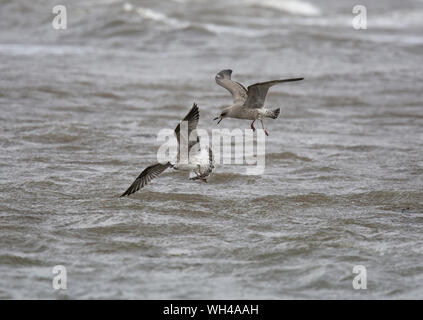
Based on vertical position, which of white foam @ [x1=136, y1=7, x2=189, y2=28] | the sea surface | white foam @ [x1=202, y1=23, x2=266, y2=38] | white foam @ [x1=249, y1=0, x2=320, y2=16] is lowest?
the sea surface

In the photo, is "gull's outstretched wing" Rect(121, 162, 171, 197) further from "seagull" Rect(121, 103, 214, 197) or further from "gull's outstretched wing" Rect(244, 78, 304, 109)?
"gull's outstretched wing" Rect(244, 78, 304, 109)

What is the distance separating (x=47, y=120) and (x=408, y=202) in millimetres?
5260

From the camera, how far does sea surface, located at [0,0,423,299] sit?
6047 millimetres

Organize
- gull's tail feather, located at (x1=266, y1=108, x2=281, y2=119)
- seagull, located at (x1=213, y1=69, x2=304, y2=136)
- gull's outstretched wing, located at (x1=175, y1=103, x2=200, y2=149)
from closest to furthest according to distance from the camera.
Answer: gull's outstretched wing, located at (x1=175, y1=103, x2=200, y2=149)
seagull, located at (x1=213, y1=69, x2=304, y2=136)
gull's tail feather, located at (x1=266, y1=108, x2=281, y2=119)

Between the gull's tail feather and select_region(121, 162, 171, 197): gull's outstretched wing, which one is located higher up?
the gull's tail feather

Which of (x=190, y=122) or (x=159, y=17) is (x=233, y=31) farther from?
(x=190, y=122)

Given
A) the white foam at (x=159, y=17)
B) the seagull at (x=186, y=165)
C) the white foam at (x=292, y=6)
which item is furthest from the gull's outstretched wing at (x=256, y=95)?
the white foam at (x=292, y=6)

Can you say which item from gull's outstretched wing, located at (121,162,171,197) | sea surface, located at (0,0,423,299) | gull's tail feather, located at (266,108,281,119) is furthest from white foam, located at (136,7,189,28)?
gull's outstretched wing, located at (121,162,171,197)

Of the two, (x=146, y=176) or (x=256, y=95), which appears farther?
(x=256, y=95)

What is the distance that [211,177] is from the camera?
8680 millimetres

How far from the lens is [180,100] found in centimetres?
1254

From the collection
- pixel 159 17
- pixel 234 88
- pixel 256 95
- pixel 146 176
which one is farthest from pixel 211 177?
pixel 159 17

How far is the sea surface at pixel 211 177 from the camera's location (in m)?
6.05
